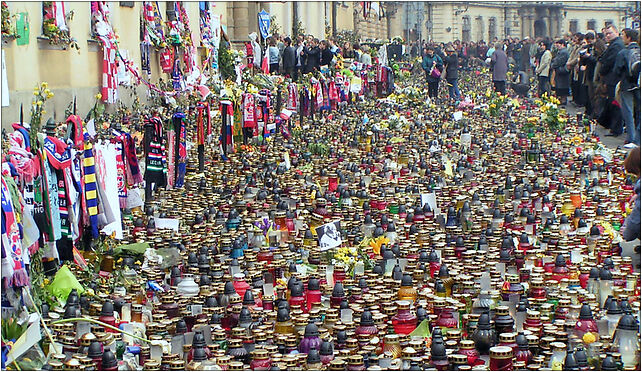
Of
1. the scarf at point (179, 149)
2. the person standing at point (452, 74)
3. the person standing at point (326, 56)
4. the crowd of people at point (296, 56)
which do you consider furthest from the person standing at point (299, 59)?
the scarf at point (179, 149)

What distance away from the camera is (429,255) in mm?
9414

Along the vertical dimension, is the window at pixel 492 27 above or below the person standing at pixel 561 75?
above

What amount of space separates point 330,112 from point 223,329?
2000 cm

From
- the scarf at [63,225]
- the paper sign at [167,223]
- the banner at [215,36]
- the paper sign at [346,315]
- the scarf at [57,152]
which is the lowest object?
the paper sign at [346,315]

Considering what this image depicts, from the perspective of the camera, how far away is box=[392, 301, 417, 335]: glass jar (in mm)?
7555

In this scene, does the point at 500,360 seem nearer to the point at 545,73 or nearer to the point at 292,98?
the point at 292,98

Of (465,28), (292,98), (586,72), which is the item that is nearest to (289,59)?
(292,98)

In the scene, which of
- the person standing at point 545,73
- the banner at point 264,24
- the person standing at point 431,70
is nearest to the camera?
the person standing at point 545,73

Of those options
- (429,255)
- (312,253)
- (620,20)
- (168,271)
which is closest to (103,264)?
(168,271)

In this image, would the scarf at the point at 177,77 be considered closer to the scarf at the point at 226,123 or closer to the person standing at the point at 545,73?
the scarf at the point at 226,123

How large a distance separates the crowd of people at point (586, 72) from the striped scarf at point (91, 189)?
910 cm

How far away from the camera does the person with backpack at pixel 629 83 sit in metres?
17.5

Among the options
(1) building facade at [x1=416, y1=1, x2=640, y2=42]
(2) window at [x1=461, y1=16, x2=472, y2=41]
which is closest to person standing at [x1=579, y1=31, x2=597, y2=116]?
(1) building facade at [x1=416, y1=1, x2=640, y2=42]

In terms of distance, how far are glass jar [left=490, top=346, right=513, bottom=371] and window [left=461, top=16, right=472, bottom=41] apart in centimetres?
7620
